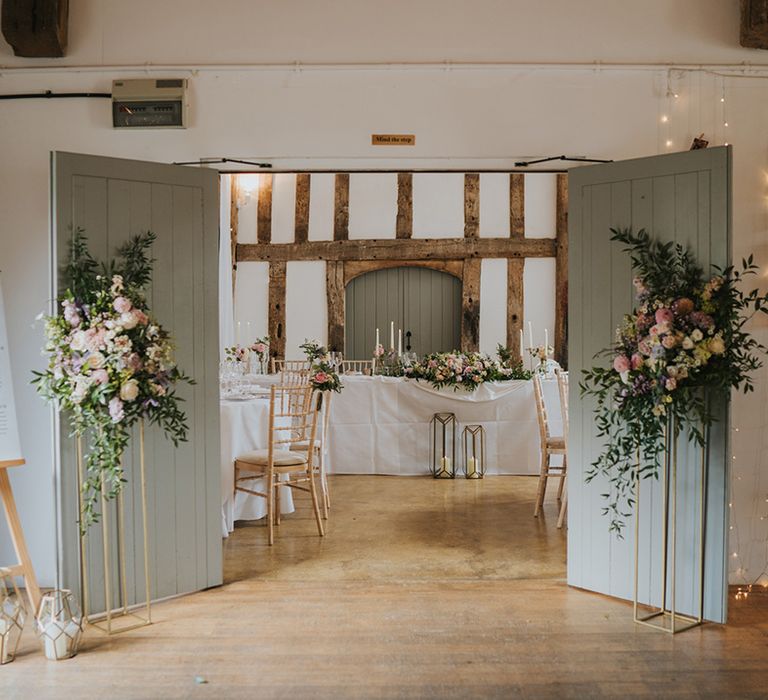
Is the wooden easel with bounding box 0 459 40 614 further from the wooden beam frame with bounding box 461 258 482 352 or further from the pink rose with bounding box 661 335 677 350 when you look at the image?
the wooden beam frame with bounding box 461 258 482 352

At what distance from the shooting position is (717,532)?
12.4 feet

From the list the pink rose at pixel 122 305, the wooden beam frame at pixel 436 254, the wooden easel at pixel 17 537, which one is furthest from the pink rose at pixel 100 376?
the wooden beam frame at pixel 436 254

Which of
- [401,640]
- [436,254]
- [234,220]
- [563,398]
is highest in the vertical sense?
[234,220]

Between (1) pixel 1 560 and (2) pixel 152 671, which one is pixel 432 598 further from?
(1) pixel 1 560

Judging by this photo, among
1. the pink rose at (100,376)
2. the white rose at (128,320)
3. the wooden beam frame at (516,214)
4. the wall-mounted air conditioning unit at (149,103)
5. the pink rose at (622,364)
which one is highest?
the wooden beam frame at (516,214)

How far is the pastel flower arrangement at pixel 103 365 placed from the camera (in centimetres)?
347

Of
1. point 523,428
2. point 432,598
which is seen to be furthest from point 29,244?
point 523,428

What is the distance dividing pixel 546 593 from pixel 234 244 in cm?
920

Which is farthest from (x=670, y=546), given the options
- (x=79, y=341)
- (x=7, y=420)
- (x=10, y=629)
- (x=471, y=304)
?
(x=471, y=304)

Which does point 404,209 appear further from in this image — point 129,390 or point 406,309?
point 129,390

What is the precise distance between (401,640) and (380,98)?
303 cm

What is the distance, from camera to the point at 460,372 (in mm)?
7574

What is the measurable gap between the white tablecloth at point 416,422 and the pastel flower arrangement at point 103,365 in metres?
3.90

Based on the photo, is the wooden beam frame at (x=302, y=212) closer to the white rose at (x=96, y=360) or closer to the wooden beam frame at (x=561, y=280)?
the wooden beam frame at (x=561, y=280)
